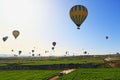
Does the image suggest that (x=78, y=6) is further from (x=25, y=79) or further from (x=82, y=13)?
(x=25, y=79)

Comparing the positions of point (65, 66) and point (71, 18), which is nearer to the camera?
point (71, 18)

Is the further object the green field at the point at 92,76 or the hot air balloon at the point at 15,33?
the hot air balloon at the point at 15,33

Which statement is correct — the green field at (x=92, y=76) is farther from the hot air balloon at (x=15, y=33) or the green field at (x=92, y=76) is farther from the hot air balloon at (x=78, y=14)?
the hot air balloon at (x=15, y=33)

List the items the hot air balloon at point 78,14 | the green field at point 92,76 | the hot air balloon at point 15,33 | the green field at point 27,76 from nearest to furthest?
the green field at point 92,76
the hot air balloon at point 78,14
the green field at point 27,76
the hot air balloon at point 15,33

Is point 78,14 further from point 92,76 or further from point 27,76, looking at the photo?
point 27,76

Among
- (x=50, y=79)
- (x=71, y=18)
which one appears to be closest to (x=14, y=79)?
(x=50, y=79)

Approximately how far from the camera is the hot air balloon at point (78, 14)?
51.4 metres

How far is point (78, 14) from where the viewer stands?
51.3 metres

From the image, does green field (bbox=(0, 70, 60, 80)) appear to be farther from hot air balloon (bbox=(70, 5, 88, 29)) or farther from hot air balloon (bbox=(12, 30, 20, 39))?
hot air balloon (bbox=(12, 30, 20, 39))

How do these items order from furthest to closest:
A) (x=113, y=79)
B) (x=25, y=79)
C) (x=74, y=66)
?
(x=74, y=66) → (x=25, y=79) → (x=113, y=79)

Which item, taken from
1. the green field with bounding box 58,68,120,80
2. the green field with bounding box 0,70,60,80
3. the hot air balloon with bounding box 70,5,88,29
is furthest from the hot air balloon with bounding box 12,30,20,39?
the hot air balloon with bounding box 70,5,88,29

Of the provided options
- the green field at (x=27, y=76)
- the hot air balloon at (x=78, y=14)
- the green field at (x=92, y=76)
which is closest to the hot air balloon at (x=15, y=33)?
the green field at (x=27, y=76)

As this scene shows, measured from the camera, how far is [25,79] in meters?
50.3

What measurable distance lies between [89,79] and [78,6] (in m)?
14.7
